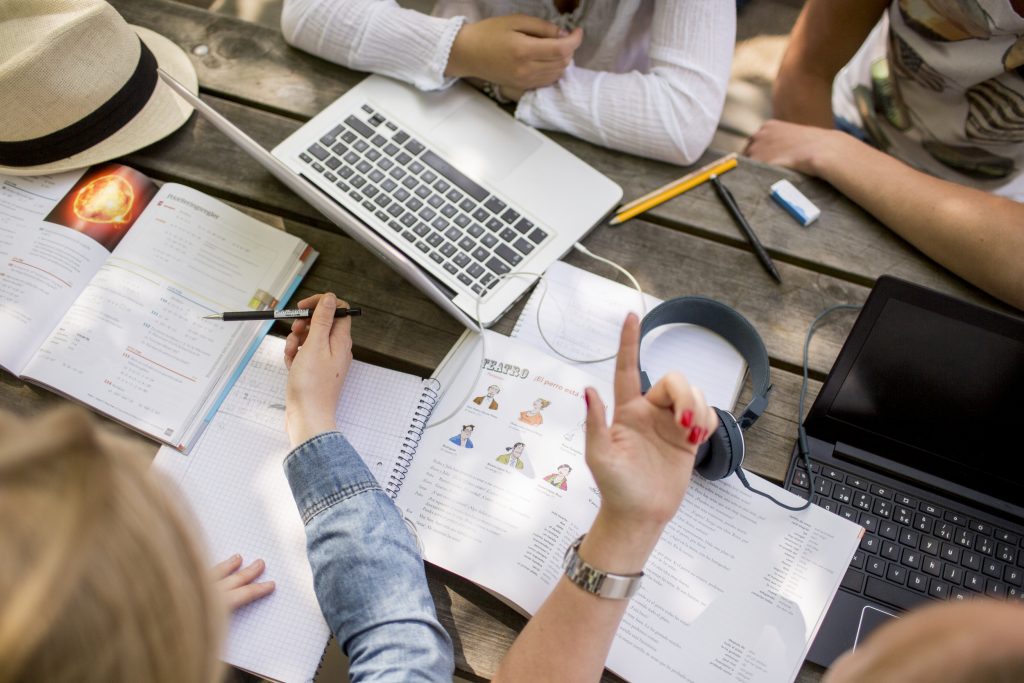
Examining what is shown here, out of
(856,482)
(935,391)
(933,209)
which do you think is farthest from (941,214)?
(856,482)

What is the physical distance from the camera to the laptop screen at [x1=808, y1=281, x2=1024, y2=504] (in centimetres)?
83

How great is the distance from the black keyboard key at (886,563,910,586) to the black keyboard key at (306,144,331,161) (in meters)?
0.97

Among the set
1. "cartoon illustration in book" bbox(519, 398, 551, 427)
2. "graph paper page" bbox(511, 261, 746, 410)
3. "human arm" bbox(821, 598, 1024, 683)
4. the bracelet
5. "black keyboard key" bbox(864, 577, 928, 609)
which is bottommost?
"black keyboard key" bbox(864, 577, 928, 609)

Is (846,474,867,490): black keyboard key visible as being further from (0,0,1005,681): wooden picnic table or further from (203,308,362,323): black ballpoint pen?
(203,308,362,323): black ballpoint pen

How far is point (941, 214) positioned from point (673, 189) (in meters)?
0.39

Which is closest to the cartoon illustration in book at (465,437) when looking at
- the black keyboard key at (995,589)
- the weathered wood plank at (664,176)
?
the weathered wood plank at (664,176)

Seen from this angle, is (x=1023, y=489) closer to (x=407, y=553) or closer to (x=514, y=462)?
(x=514, y=462)

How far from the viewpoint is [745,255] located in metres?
1.09

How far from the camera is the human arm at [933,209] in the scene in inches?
40.1

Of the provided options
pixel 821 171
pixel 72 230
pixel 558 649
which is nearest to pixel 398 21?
pixel 72 230

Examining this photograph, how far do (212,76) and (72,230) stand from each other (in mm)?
362

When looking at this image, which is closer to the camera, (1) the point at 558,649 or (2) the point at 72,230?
(1) the point at 558,649

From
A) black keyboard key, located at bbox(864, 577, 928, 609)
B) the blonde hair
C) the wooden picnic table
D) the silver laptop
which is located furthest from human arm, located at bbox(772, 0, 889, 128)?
the blonde hair

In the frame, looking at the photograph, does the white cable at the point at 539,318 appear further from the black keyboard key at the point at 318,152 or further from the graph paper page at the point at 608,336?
the black keyboard key at the point at 318,152
